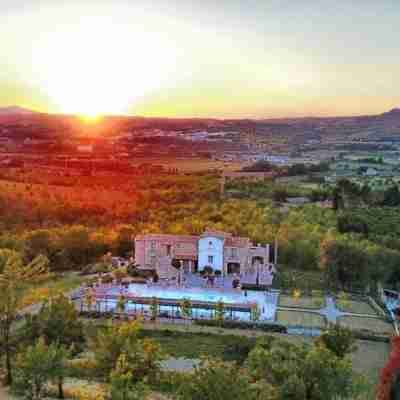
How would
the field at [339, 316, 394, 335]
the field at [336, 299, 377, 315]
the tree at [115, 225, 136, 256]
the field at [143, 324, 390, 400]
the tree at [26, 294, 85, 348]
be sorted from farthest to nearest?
the tree at [115, 225, 136, 256] < the field at [336, 299, 377, 315] < the field at [339, 316, 394, 335] < the field at [143, 324, 390, 400] < the tree at [26, 294, 85, 348]

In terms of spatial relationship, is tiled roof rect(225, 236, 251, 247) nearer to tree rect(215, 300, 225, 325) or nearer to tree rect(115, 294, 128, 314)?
tree rect(215, 300, 225, 325)

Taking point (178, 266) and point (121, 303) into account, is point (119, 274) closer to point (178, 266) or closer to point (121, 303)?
point (178, 266)

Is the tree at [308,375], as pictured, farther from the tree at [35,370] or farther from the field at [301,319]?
the field at [301,319]

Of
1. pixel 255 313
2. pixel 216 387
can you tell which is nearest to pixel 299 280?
pixel 255 313

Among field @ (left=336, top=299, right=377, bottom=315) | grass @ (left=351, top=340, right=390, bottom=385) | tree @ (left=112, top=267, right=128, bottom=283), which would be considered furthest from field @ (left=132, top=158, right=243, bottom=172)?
grass @ (left=351, top=340, right=390, bottom=385)

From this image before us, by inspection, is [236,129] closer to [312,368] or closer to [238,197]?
[238,197]

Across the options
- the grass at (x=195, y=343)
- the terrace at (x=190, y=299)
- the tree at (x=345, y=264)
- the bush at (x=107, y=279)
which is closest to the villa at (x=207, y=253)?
the bush at (x=107, y=279)
